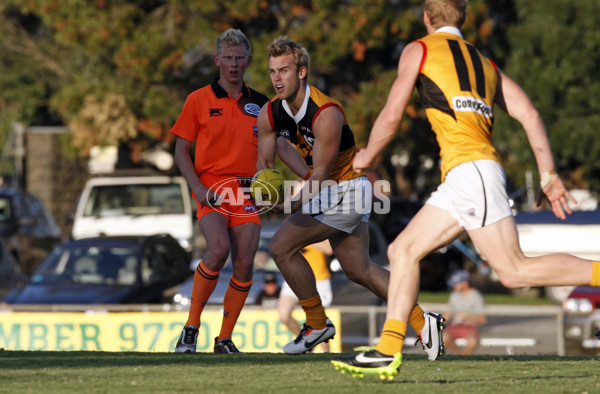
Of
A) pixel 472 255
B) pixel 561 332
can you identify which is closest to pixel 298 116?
pixel 561 332

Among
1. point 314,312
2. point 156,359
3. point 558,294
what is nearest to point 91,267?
point 156,359

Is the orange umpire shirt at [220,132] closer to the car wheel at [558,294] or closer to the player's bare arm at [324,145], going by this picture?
the player's bare arm at [324,145]

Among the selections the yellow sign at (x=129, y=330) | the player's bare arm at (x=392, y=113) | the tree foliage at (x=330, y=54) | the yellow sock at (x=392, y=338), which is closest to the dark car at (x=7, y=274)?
the yellow sign at (x=129, y=330)

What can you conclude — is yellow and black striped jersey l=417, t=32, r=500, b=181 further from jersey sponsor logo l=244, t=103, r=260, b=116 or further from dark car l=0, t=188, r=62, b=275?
dark car l=0, t=188, r=62, b=275

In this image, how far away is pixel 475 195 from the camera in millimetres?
5922

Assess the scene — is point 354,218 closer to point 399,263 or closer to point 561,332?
point 399,263

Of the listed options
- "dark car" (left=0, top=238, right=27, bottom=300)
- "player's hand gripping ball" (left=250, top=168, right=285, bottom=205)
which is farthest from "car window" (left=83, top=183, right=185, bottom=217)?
"player's hand gripping ball" (left=250, top=168, right=285, bottom=205)

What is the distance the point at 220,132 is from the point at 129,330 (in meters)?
6.13

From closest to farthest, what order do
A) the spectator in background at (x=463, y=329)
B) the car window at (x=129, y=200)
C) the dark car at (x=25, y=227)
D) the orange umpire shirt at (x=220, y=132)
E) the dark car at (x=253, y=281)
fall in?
the orange umpire shirt at (x=220, y=132) < the spectator in background at (x=463, y=329) < the dark car at (x=253, y=281) < the car window at (x=129, y=200) < the dark car at (x=25, y=227)

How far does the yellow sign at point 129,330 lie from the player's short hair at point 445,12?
7792mm

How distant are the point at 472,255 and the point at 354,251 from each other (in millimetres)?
21120

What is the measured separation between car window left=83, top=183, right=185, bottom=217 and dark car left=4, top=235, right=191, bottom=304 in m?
3.05

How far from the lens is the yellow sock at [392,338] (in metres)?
6.01

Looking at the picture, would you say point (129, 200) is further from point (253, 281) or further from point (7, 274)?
point (253, 281)
